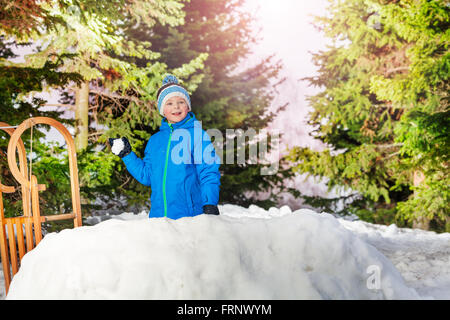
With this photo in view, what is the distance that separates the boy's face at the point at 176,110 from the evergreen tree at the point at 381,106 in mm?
5126

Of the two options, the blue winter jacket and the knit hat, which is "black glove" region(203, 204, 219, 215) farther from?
the knit hat

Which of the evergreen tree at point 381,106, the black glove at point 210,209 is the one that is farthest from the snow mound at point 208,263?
the evergreen tree at point 381,106

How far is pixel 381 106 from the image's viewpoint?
32.0 feet

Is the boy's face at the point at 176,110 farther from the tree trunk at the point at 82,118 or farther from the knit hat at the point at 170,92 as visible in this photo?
the tree trunk at the point at 82,118

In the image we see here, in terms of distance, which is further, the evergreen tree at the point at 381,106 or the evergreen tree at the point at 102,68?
the evergreen tree at the point at 381,106

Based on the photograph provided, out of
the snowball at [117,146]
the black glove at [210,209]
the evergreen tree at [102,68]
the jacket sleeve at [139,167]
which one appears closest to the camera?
the black glove at [210,209]

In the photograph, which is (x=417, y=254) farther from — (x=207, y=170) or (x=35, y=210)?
(x=35, y=210)

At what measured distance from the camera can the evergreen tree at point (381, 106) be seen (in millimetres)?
7148

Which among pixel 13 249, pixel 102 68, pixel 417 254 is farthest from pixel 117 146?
pixel 102 68

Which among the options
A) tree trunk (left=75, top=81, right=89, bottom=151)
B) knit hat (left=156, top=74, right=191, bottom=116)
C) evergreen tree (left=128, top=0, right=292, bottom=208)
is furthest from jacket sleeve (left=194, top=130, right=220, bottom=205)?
evergreen tree (left=128, top=0, right=292, bottom=208)

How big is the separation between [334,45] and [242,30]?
11.8 ft

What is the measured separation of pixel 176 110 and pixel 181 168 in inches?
21.2
